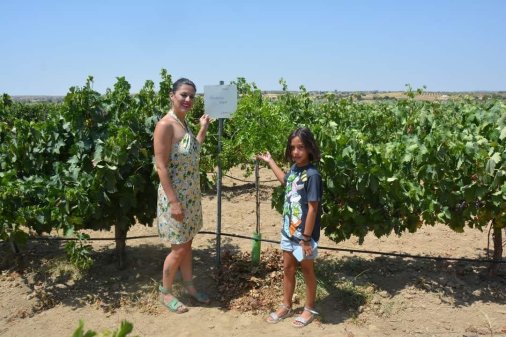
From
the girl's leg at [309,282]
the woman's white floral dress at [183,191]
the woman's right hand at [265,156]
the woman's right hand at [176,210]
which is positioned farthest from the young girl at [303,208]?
the woman's right hand at [176,210]

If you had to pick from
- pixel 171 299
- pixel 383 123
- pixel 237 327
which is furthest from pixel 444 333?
pixel 383 123

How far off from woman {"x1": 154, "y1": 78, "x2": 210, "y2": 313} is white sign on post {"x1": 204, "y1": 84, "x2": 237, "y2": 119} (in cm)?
38

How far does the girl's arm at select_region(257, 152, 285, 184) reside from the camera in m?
3.61

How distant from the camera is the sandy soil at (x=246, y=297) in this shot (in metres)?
3.63

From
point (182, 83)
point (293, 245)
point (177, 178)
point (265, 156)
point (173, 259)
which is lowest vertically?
point (173, 259)

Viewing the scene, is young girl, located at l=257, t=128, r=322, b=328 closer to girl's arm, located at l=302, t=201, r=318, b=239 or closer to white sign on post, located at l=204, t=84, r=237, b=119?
girl's arm, located at l=302, t=201, r=318, b=239

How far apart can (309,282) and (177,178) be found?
4.25 ft

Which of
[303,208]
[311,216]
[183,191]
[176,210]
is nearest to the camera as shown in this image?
[311,216]

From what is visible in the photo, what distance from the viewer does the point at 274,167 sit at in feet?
12.0

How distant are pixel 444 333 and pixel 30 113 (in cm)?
2159

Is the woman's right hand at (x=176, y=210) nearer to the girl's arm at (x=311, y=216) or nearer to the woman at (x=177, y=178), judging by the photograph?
the woman at (x=177, y=178)

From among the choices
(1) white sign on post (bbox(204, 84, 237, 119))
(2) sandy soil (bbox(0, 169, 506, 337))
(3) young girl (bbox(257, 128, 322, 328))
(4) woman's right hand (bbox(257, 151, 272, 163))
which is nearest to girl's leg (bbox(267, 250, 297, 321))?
(3) young girl (bbox(257, 128, 322, 328))

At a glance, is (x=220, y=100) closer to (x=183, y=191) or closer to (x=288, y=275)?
(x=183, y=191)

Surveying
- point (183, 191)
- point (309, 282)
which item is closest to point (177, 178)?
point (183, 191)
